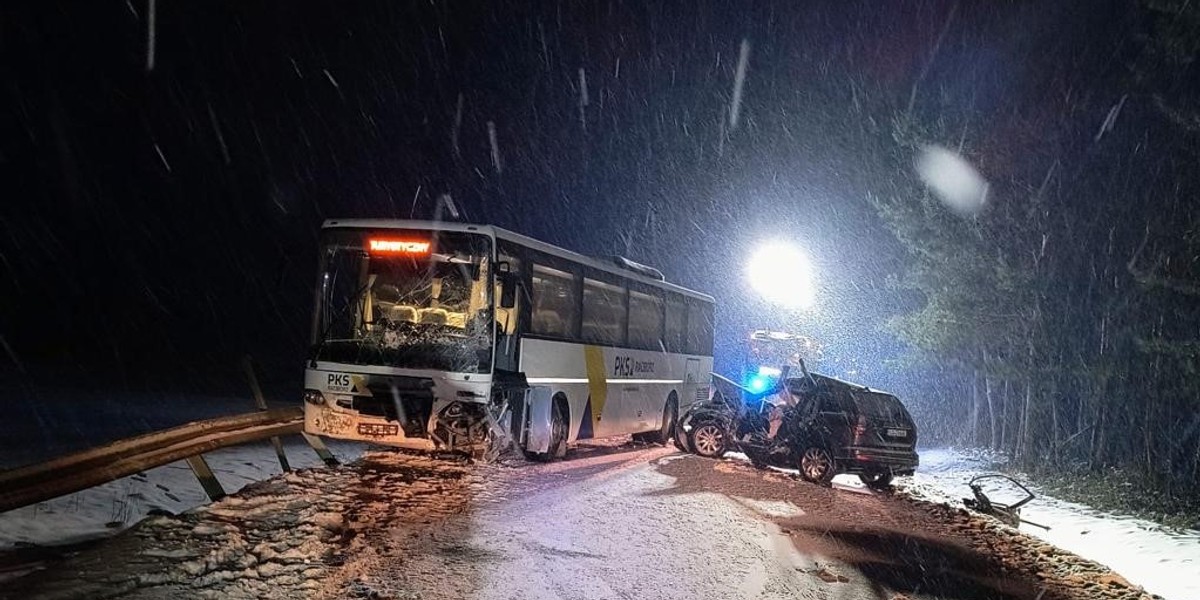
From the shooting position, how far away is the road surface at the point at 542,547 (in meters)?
6.52

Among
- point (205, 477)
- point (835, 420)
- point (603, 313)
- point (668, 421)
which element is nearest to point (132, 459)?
point (205, 477)

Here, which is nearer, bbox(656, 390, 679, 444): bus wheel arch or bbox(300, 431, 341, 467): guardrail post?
bbox(300, 431, 341, 467): guardrail post

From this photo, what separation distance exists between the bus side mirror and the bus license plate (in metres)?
2.15

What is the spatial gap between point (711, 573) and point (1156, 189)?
11.0 meters

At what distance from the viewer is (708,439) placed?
1734 centimetres

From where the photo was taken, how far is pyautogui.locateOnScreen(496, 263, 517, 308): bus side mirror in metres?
12.3

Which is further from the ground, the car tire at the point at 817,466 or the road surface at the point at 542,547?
the car tire at the point at 817,466

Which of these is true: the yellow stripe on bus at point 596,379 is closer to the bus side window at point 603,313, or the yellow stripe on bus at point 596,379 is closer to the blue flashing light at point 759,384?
the bus side window at point 603,313

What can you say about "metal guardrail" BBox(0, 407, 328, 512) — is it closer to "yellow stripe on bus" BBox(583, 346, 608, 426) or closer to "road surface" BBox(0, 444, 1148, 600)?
"road surface" BBox(0, 444, 1148, 600)

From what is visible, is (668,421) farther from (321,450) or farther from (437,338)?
(321,450)

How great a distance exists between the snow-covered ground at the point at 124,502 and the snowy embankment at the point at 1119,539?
10.2 meters

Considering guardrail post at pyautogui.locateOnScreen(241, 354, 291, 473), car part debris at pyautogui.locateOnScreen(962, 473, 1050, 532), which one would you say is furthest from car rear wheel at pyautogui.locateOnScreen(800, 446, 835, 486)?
guardrail post at pyautogui.locateOnScreen(241, 354, 291, 473)

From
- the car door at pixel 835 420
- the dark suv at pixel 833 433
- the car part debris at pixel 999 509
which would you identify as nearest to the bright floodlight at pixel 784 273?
the dark suv at pixel 833 433

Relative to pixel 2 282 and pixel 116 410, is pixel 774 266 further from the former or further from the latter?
pixel 2 282
